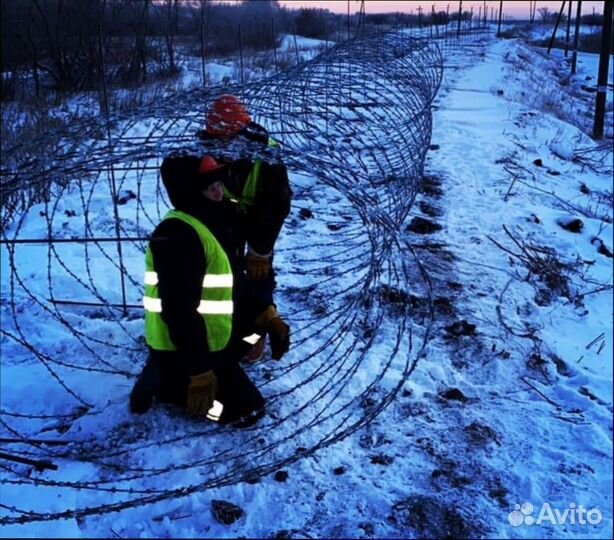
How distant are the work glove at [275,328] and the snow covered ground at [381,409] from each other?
148 millimetres

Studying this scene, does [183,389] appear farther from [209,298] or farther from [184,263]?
[184,263]

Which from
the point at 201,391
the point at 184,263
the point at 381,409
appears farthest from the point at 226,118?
the point at 381,409

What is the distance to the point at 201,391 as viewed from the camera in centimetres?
290

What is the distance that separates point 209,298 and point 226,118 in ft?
2.84

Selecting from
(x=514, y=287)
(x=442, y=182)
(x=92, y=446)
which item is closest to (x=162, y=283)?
(x=92, y=446)

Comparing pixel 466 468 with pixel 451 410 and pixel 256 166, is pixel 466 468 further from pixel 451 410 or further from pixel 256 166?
pixel 256 166

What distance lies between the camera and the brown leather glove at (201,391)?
9.48 ft

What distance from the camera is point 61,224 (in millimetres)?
5785

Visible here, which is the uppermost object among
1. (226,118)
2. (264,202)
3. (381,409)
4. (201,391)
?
(226,118)

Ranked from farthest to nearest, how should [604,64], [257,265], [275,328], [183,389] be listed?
1. [604,64]
2. [257,265]
3. [275,328]
4. [183,389]

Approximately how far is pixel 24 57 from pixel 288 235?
227 inches

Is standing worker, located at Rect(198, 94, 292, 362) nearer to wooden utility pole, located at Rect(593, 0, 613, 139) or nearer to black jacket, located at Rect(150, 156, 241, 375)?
black jacket, located at Rect(150, 156, 241, 375)

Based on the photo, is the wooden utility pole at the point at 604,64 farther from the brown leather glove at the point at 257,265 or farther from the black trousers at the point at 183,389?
the black trousers at the point at 183,389

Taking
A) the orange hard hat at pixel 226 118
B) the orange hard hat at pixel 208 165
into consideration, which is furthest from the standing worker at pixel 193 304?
the orange hard hat at pixel 226 118
